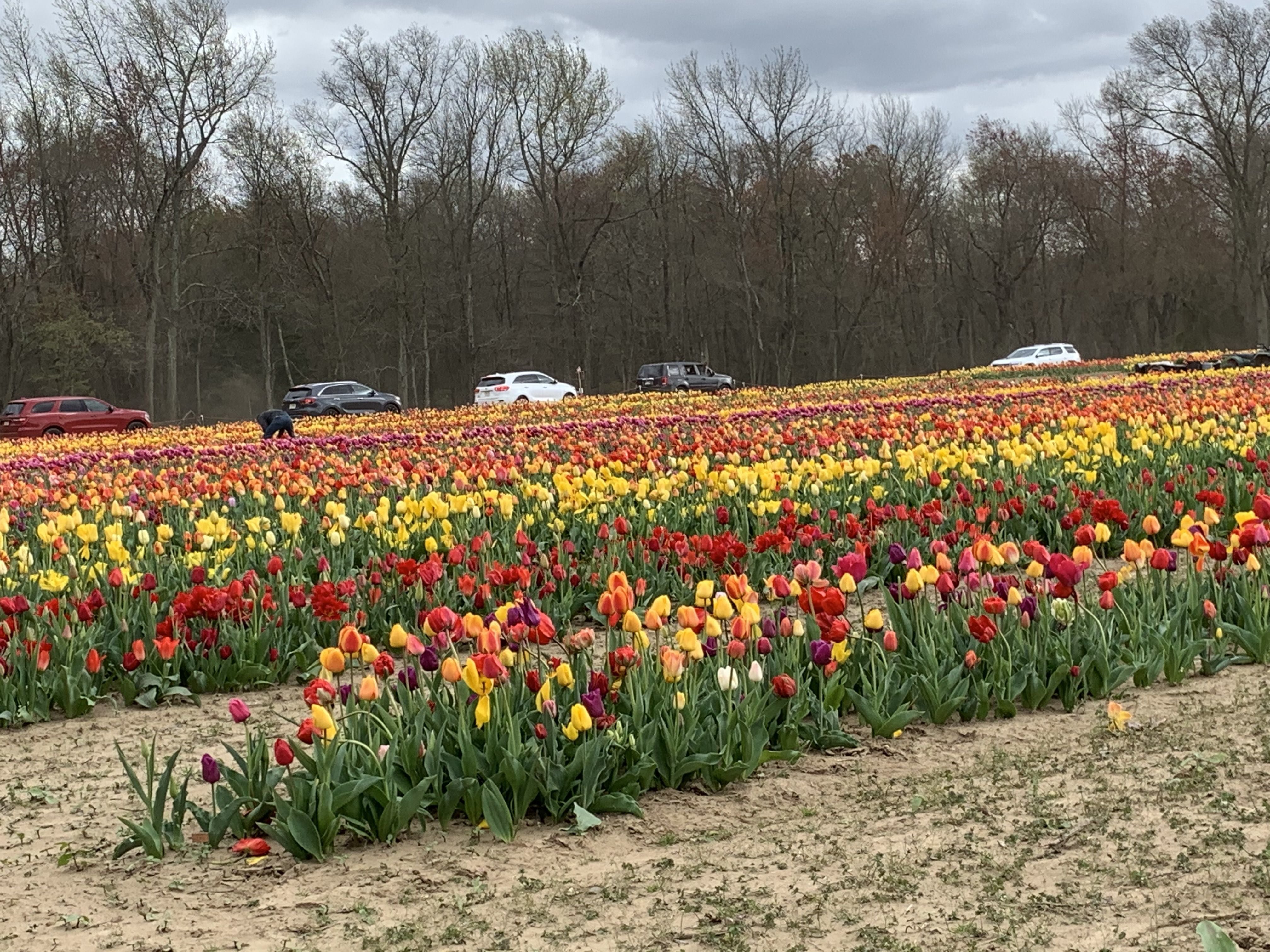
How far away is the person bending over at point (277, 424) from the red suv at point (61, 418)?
13.4 m

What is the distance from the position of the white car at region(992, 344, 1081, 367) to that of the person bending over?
98.3ft

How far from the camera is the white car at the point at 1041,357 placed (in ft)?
148

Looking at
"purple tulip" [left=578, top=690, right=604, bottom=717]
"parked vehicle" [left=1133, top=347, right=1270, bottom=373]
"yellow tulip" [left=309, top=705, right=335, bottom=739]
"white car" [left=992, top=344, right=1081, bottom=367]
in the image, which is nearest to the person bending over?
"purple tulip" [left=578, top=690, right=604, bottom=717]

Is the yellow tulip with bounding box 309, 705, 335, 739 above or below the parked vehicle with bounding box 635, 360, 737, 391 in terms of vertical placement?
below

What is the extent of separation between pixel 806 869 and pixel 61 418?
34710 millimetres

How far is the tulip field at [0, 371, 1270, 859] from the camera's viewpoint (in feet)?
13.4

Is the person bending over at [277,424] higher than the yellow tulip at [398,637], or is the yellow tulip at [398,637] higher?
the person bending over at [277,424]

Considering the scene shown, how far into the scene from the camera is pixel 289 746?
12.3 feet

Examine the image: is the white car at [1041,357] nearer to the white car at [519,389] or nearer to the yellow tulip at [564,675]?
the white car at [519,389]

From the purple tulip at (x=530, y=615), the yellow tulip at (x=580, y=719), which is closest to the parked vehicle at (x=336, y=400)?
the purple tulip at (x=530, y=615)

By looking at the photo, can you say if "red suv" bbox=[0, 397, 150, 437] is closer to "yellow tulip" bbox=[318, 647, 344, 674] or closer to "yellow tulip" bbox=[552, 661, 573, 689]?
"yellow tulip" bbox=[318, 647, 344, 674]

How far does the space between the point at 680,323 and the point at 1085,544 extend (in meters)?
56.2

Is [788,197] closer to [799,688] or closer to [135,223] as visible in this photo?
[135,223]

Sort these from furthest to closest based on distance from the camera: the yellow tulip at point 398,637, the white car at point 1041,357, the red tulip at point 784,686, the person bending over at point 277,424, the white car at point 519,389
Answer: the white car at point 1041,357 < the white car at point 519,389 < the person bending over at point 277,424 < the red tulip at point 784,686 < the yellow tulip at point 398,637
